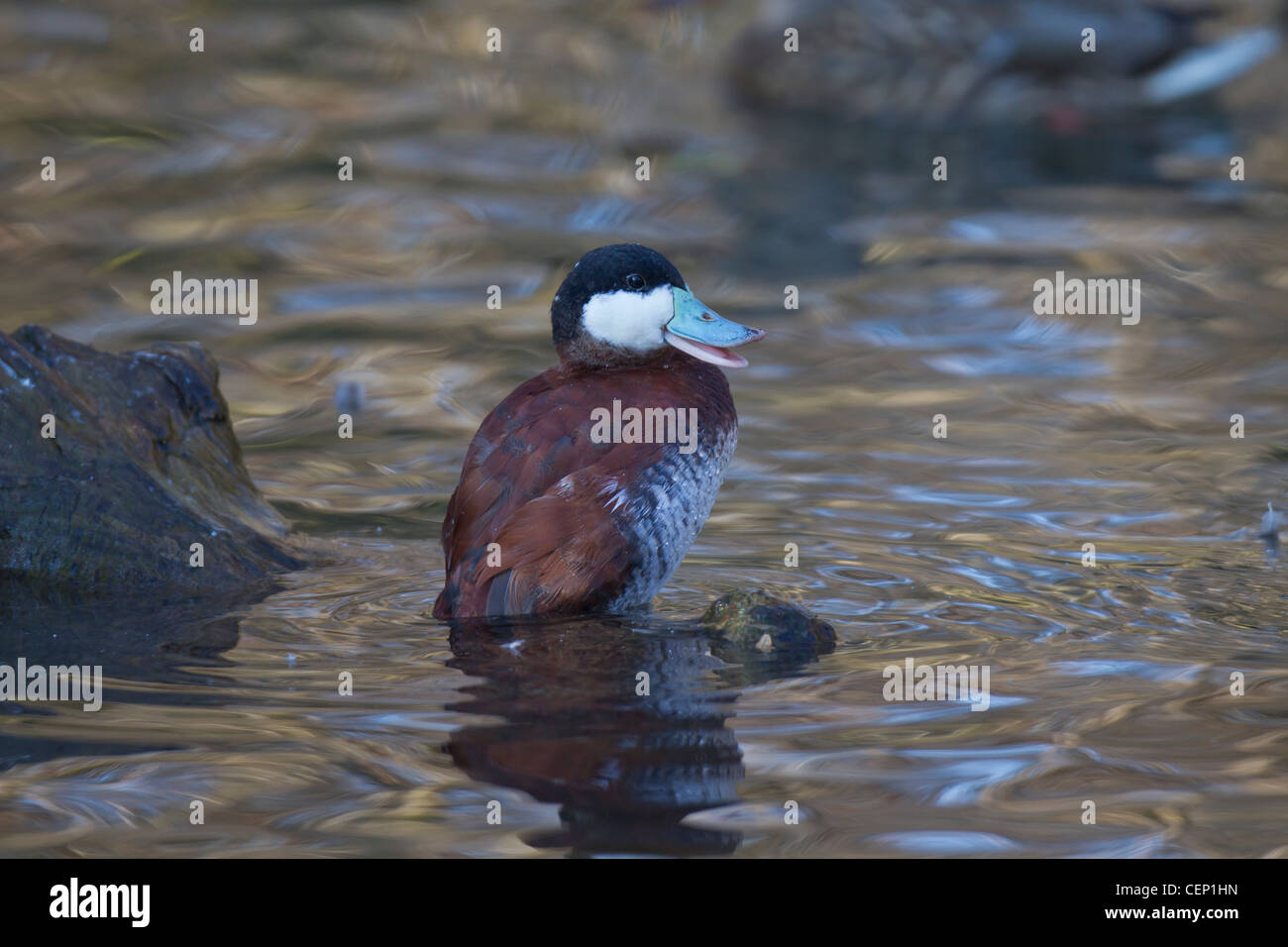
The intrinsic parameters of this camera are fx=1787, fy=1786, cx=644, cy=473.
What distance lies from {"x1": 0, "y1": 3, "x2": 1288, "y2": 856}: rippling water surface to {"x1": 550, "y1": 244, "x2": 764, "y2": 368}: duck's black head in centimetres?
79

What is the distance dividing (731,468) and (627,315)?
1557 mm

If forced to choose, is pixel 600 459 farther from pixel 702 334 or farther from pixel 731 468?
pixel 731 468

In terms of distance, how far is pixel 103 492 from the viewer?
18.3 feet

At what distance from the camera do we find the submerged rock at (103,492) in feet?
18.1

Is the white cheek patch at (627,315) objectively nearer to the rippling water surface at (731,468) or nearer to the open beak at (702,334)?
the open beak at (702,334)

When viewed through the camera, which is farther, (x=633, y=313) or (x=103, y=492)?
(x=103, y=492)

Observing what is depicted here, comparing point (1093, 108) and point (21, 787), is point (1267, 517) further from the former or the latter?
point (1093, 108)

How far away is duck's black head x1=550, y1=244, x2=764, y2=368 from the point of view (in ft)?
17.4

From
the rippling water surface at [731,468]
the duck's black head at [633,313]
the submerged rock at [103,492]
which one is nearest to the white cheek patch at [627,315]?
the duck's black head at [633,313]

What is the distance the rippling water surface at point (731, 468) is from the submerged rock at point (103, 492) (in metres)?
0.23

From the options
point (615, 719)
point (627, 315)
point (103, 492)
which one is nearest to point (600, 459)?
point (627, 315)

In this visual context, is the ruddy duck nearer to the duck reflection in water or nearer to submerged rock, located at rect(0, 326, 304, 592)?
the duck reflection in water

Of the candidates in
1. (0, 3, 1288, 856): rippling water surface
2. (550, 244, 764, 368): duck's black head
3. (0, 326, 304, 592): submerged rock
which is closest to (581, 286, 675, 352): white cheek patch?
(550, 244, 764, 368): duck's black head


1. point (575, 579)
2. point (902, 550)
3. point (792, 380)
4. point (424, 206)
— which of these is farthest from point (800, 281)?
point (575, 579)
